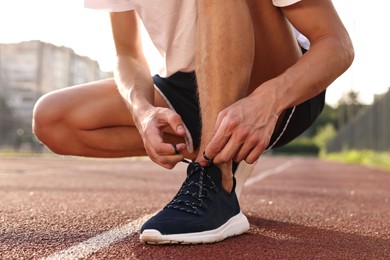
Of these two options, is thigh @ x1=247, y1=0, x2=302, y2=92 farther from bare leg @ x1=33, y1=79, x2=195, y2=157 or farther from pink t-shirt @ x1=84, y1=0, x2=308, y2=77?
bare leg @ x1=33, y1=79, x2=195, y2=157

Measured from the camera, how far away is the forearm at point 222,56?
1.94 metres

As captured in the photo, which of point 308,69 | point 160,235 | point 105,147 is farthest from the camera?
point 105,147

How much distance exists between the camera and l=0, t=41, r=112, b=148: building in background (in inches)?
984

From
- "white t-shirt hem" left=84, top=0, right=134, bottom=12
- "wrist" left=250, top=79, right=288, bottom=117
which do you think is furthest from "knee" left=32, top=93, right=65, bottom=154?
"wrist" left=250, top=79, right=288, bottom=117

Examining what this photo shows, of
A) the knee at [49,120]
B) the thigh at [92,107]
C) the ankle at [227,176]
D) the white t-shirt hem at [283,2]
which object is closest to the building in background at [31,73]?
the knee at [49,120]

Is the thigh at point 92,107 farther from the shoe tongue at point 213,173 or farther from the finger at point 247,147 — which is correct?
the finger at point 247,147

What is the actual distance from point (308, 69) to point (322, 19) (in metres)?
0.22

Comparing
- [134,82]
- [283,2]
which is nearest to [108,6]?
[134,82]

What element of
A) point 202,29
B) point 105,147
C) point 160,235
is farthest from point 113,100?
point 160,235

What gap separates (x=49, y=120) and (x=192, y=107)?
2.31 feet

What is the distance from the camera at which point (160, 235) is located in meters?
1.83

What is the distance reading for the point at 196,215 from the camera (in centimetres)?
193

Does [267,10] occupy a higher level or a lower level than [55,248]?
higher

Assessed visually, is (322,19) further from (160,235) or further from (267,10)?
(160,235)
